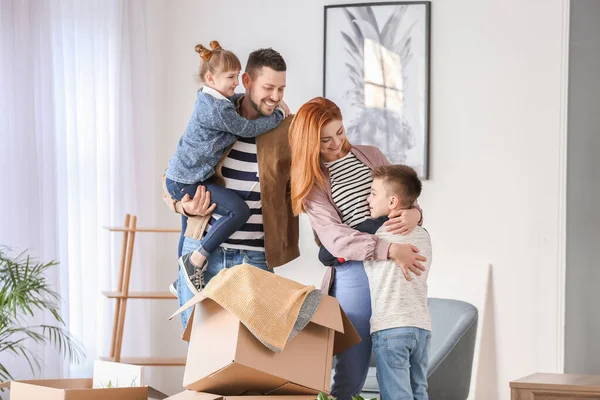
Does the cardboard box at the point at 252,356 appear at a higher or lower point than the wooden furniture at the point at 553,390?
higher

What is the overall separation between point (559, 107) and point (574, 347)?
1126mm

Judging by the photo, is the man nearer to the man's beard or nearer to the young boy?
the man's beard

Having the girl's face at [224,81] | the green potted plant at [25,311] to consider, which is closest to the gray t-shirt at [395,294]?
the girl's face at [224,81]

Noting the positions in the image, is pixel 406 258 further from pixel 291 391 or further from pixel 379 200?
pixel 291 391

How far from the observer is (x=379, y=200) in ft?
7.21

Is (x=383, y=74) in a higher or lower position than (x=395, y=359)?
higher

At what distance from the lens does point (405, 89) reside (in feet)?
13.5

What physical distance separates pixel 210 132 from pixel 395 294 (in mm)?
677

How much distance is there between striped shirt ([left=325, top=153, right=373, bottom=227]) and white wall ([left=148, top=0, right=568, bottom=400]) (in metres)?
1.87

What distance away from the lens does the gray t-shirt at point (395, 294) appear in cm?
212

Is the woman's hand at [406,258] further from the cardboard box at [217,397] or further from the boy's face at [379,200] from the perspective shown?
the cardboard box at [217,397]

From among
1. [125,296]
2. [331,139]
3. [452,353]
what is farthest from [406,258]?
[125,296]

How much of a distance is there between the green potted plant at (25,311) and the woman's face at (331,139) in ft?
4.77

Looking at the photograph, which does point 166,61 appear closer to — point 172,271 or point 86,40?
point 86,40
